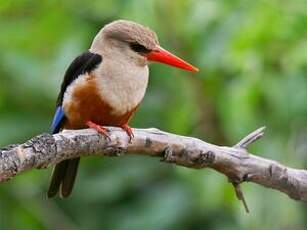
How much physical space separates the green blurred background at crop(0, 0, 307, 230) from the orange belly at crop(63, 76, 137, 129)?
22.7 inches

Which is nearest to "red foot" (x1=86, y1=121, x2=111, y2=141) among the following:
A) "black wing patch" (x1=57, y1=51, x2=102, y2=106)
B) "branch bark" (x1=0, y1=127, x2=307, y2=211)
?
"branch bark" (x1=0, y1=127, x2=307, y2=211)

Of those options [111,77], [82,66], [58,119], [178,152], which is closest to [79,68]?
[82,66]

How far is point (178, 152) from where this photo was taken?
125 inches

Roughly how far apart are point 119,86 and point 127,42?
19 centimetres

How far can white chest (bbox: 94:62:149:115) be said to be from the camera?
3.55 m

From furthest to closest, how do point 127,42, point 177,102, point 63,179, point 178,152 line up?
point 177,102 < point 63,179 < point 127,42 < point 178,152

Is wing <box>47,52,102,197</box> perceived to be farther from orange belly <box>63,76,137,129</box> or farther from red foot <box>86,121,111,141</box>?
red foot <box>86,121,111,141</box>

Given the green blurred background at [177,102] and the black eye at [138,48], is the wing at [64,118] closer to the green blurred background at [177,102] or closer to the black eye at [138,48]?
the black eye at [138,48]

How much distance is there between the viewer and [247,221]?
4.29 metres

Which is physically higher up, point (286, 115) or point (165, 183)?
point (286, 115)

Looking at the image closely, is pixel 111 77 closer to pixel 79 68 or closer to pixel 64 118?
pixel 79 68

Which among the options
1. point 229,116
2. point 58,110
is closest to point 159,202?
point 229,116

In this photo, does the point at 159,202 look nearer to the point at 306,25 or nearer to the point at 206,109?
the point at 206,109

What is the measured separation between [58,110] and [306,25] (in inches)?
38.0
